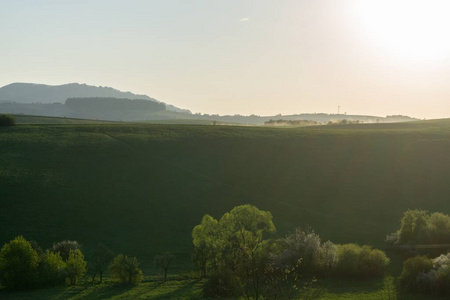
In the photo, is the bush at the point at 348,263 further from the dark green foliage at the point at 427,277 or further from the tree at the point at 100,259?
the tree at the point at 100,259

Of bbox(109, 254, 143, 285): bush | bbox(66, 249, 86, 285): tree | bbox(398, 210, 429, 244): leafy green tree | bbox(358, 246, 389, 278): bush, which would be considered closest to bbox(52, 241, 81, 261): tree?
bbox(66, 249, 86, 285): tree

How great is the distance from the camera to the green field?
59.1 metres

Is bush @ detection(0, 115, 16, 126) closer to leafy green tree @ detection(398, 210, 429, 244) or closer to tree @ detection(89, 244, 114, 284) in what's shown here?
tree @ detection(89, 244, 114, 284)

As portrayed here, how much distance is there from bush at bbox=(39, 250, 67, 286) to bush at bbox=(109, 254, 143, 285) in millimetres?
4462

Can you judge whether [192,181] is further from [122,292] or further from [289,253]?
[122,292]

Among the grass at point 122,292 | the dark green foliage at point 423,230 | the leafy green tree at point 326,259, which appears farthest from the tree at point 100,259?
the dark green foliage at point 423,230

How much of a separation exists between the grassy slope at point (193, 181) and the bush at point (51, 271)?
1120 centimetres

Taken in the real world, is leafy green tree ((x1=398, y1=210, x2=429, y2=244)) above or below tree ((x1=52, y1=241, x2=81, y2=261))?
above

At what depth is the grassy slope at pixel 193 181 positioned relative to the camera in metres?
59.4

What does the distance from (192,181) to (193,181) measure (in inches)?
6.5

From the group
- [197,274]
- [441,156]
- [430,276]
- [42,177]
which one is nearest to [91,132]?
[42,177]

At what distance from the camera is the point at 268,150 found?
8869 cm

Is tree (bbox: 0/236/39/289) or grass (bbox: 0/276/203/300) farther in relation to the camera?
tree (bbox: 0/236/39/289)

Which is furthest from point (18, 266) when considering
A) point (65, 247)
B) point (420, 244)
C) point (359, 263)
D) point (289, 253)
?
point (420, 244)
